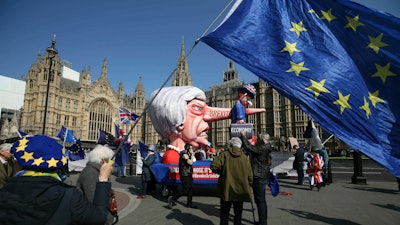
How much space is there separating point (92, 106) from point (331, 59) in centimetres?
5351

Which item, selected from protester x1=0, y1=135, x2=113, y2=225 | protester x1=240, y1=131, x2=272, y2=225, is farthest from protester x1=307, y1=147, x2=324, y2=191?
protester x1=0, y1=135, x2=113, y2=225

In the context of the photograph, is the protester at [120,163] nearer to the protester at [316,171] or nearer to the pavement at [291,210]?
the pavement at [291,210]

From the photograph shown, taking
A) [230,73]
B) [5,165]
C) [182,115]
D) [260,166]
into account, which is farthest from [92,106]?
[260,166]

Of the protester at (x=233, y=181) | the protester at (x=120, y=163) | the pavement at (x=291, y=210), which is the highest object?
the protester at (x=233, y=181)

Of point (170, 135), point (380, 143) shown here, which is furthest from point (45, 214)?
point (170, 135)

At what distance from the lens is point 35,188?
1.50m

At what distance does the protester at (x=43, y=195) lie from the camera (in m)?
1.45

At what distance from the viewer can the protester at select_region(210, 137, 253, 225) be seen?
3592 millimetres

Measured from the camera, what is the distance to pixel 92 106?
167 feet

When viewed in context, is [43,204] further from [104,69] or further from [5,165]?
[104,69]

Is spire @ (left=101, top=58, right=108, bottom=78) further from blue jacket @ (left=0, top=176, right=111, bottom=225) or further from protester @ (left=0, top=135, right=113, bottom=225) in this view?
blue jacket @ (left=0, top=176, right=111, bottom=225)

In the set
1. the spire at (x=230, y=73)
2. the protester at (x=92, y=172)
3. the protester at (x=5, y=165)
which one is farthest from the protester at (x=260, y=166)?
the spire at (x=230, y=73)

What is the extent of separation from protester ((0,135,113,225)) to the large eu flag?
3.13 m

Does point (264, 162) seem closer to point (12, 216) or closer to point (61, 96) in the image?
point (12, 216)
